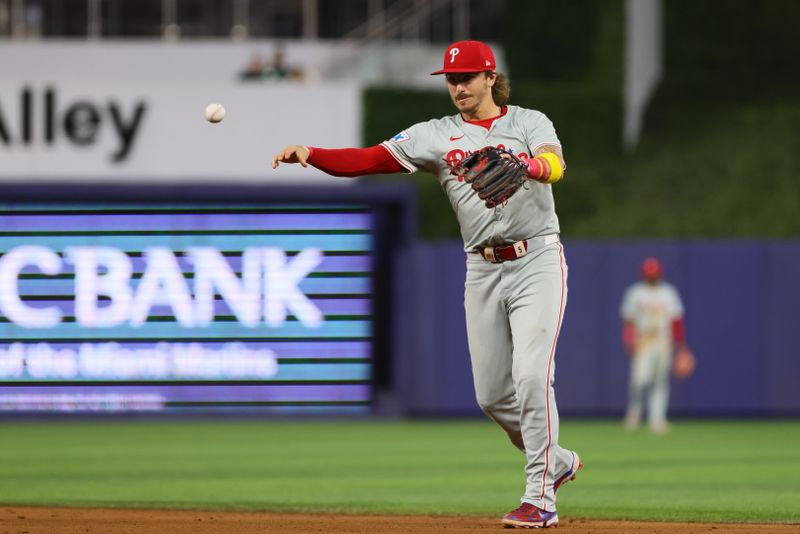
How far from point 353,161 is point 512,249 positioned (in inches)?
32.2

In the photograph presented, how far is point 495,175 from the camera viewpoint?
20.8ft

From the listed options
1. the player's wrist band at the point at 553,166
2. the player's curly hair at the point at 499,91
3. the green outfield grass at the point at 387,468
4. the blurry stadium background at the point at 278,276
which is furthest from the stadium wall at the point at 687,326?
the player's wrist band at the point at 553,166

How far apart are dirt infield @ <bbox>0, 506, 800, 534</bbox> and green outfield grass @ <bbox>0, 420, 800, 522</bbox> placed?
16.8 inches

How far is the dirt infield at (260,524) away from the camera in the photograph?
6832 millimetres

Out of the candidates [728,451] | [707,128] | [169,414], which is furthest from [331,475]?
[707,128]

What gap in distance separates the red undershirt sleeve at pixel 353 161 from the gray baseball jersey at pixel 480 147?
0.05 metres

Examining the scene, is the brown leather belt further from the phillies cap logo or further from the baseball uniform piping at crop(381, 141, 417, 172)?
the phillies cap logo

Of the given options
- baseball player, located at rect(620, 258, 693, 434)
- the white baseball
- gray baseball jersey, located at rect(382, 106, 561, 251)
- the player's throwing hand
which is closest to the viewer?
the player's throwing hand

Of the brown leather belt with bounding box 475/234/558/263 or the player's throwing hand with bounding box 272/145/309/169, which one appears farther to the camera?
the brown leather belt with bounding box 475/234/558/263

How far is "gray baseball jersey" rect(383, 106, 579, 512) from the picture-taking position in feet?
21.6

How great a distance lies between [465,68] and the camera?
656 centimetres

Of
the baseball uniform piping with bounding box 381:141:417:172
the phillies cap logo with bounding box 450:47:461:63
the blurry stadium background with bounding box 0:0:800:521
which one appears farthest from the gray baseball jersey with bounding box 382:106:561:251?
the blurry stadium background with bounding box 0:0:800:521

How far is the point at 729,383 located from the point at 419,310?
3.76 meters

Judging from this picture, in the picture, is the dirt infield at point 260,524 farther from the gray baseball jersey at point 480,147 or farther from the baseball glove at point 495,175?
the baseball glove at point 495,175
